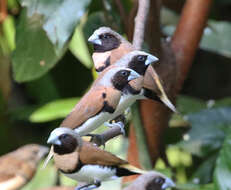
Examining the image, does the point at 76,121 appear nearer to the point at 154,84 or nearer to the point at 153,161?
the point at 154,84

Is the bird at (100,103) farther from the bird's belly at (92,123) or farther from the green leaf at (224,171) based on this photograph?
the green leaf at (224,171)

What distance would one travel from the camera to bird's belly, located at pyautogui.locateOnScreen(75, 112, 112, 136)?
1008 mm

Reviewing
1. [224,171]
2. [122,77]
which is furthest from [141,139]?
[122,77]

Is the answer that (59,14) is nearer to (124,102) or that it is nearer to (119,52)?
(119,52)

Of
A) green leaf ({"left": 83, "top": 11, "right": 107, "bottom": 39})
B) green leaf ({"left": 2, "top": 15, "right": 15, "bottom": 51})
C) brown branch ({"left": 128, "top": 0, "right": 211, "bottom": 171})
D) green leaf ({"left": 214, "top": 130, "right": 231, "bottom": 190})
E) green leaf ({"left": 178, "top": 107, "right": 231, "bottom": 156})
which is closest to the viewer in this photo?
green leaf ({"left": 214, "top": 130, "right": 231, "bottom": 190})

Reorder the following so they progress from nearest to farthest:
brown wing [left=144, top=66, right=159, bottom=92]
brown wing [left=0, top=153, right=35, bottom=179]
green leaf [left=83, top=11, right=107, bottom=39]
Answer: brown wing [left=144, top=66, right=159, bottom=92]
green leaf [left=83, top=11, right=107, bottom=39]
brown wing [left=0, top=153, right=35, bottom=179]

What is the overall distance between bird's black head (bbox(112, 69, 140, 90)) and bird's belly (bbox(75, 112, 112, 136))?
2.6 inches

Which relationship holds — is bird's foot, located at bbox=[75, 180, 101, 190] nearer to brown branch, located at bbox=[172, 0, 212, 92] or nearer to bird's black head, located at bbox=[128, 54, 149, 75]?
bird's black head, located at bbox=[128, 54, 149, 75]

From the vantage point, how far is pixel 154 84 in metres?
1.22

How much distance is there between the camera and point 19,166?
2809mm

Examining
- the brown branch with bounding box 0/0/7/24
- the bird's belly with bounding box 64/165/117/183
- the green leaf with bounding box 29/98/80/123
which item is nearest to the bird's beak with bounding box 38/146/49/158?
the green leaf with bounding box 29/98/80/123

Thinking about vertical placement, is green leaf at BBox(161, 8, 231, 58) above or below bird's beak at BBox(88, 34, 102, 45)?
below

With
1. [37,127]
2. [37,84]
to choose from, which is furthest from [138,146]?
[37,127]

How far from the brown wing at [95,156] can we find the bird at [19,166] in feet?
5.65
